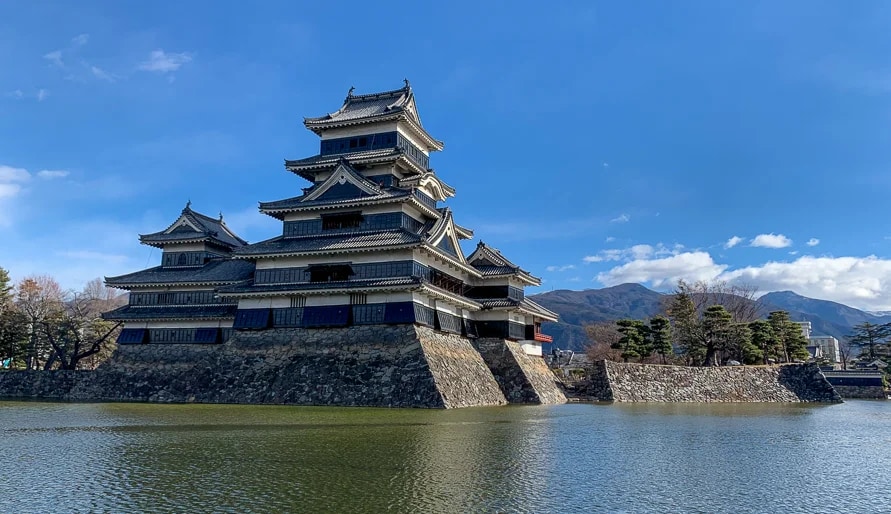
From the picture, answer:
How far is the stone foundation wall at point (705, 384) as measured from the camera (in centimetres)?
4006

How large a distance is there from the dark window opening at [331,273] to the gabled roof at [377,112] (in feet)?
33.4

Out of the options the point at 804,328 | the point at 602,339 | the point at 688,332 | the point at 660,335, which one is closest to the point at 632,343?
the point at 660,335

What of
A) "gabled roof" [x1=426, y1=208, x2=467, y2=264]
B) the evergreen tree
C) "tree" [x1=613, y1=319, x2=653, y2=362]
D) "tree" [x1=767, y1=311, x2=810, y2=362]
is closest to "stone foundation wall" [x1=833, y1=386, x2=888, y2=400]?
"tree" [x1=767, y1=311, x2=810, y2=362]

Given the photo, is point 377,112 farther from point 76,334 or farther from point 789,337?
point 789,337

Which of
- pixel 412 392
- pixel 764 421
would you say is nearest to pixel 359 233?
pixel 412 392

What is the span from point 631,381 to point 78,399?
33.6 m

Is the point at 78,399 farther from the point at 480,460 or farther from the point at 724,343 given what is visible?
the point at 724,343

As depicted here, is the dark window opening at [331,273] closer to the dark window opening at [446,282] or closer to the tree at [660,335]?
the dark window opening at [446,282]

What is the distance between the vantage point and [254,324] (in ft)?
115

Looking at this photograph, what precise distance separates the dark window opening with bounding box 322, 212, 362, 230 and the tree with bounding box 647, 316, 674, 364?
23078 millimetres

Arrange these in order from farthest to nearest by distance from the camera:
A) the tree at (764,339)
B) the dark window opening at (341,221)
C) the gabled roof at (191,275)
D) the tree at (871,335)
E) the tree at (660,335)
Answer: the tree at (871,335) < the tree at (764,339) < the tree at (660,335) < the gabled roof at (191,275) < the dark window opening at (341,221)

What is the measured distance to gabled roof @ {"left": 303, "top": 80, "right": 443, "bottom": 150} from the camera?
38875 millimetres

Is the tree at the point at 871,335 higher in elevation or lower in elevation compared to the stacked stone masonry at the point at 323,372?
higher

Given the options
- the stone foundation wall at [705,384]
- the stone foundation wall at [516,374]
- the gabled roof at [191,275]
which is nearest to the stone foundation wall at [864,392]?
the stone foundation wall at [705,384]
